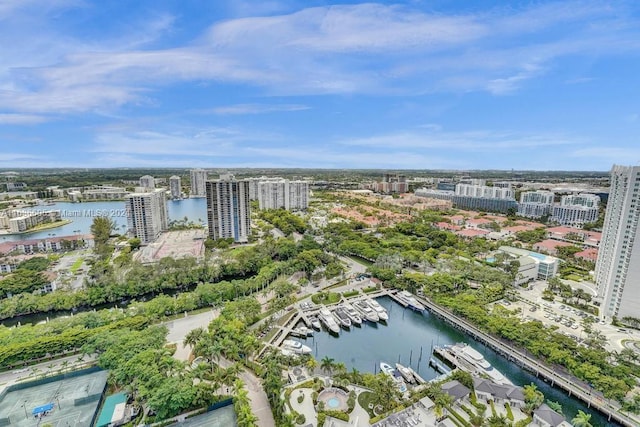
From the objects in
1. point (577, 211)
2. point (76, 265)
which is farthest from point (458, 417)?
point (577, 211)

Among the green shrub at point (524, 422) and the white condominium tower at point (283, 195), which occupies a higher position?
the white condominium tower at point (283, 195)

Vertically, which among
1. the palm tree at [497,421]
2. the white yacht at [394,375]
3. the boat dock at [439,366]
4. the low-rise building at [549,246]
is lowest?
the boat dock at [439,366]

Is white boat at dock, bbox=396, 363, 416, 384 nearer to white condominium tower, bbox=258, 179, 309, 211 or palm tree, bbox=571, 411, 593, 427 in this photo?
palm tree, bbox=571, 411, 593, 427

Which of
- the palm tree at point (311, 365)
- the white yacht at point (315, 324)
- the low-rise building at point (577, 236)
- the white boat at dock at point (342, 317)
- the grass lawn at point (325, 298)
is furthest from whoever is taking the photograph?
the low-rise building at point (577, 236)

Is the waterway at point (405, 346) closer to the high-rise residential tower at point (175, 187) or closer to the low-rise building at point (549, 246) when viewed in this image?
the low-rise building at point (549, 246)

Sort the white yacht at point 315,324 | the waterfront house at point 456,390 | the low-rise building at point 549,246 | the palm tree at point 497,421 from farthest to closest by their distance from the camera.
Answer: the low-rise building at point 549,246 < the white yacht at point 315,324 < the waterfront house at point 456,390 < the palm tree at point 497,421

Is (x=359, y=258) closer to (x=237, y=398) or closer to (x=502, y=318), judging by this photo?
(x=502, y=318)

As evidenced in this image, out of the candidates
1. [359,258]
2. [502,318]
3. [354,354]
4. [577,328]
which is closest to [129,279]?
[354,354]

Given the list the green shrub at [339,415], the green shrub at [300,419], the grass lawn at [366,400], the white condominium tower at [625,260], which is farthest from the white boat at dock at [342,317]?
the white condominium tower at [625,260]
